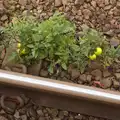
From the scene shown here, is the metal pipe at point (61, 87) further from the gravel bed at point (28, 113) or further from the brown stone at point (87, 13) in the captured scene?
the brown stone at point (87, 13)

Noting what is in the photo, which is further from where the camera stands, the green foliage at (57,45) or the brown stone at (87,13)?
the brown stone at (87,13)

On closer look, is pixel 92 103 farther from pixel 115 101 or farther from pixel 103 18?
pixel 103 18

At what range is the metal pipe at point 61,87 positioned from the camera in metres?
2.06

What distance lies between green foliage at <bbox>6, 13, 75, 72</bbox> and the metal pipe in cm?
72

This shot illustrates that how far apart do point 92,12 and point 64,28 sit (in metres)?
0.44

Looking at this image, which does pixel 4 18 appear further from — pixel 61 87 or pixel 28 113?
pixel 61 87

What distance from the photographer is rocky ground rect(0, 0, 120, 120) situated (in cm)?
294

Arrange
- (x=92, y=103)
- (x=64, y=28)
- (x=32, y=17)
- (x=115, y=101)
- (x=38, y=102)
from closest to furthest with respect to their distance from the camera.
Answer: (x=115, y=101) → (x=92, y=103) → (x=38, y=102) → (x=64, y=28) → (x=32, y=17)

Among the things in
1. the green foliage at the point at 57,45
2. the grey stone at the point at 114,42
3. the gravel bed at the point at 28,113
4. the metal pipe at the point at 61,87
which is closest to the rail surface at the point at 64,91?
the metal pipe at the point at 61,87

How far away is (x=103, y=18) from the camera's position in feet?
10.6

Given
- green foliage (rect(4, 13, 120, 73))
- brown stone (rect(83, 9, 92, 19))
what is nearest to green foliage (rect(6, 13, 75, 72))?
green foliage (rect(4, 13, 120, 73))

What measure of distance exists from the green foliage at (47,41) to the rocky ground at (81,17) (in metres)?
0.09

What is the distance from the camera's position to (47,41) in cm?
286

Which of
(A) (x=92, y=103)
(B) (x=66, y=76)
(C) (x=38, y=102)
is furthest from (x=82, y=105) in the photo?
(B) (x=66, y=76)
